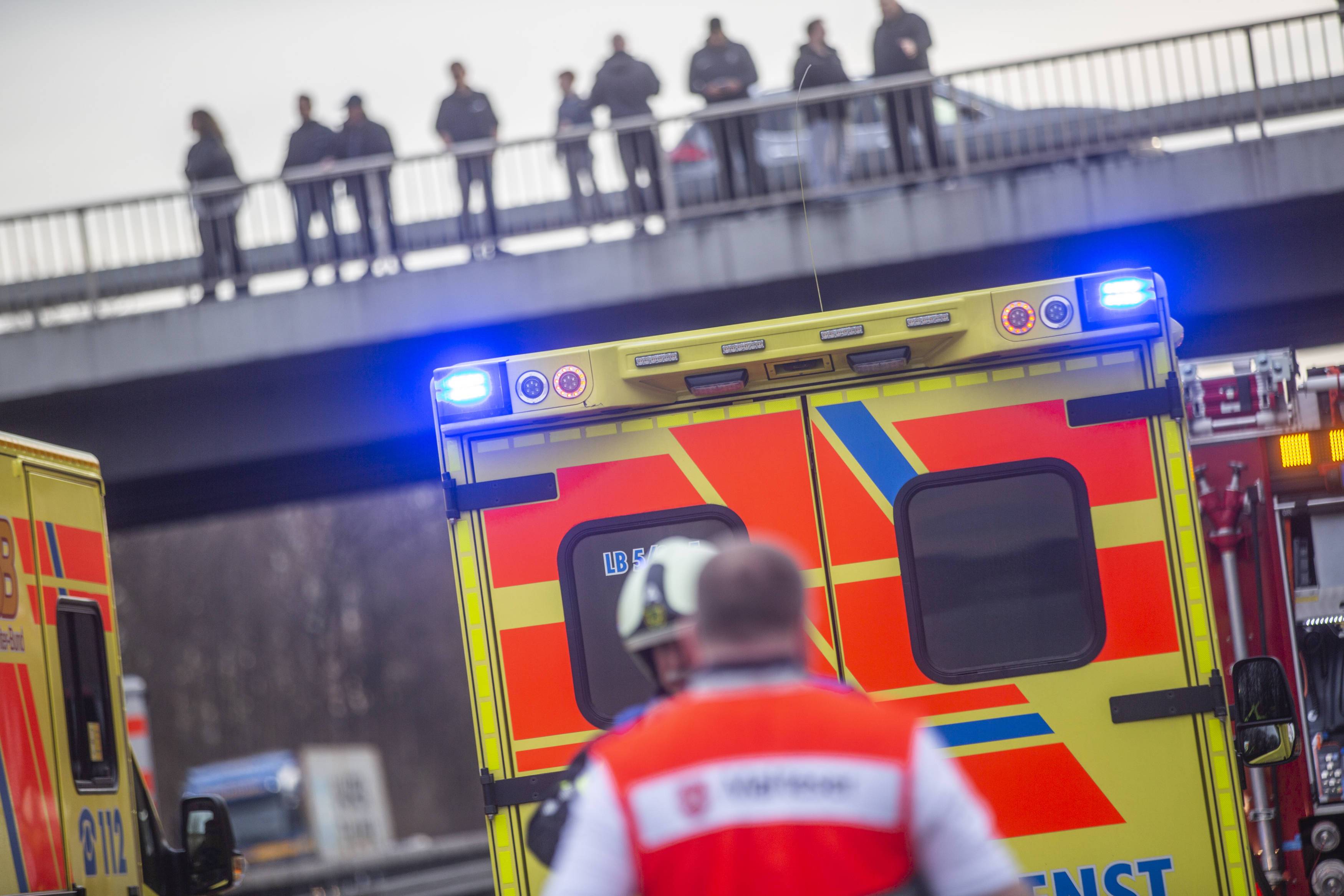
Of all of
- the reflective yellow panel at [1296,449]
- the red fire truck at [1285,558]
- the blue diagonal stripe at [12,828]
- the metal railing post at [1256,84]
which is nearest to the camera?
the blue diagonal stripe at [12,828]

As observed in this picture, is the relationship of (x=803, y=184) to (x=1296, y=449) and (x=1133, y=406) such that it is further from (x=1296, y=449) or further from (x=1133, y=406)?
(x=1133, y=406)

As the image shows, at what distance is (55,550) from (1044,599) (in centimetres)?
313

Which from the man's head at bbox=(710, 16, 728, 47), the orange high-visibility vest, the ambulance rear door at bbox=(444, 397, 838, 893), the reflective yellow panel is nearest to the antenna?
the ambulance rear door at bbox=(444, 397, 838, 893)

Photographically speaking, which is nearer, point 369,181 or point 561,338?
point 369,181

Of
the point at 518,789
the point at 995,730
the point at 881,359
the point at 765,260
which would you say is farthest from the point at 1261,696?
the point at 765,260

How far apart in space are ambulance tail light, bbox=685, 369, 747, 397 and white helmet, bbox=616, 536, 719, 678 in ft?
5.44

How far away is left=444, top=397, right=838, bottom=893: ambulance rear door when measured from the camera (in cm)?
505

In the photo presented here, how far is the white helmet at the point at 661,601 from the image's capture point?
341 centimetres

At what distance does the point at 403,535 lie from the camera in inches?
2094

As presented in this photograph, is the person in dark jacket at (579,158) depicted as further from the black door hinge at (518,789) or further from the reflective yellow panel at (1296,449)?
the black door hinge at (518,789)

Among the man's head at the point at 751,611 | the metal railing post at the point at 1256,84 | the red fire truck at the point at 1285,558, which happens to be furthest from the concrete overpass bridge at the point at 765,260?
the man's head at the point at 751,611

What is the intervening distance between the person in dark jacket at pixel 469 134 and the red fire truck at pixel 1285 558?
29.4ft

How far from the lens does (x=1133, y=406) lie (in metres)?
5.04

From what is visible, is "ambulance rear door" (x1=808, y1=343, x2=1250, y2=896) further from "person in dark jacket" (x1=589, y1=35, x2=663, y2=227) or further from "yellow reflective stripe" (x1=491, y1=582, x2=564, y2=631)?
"person in dark jacket" (x1=589, y1=35, x2=663, y2=227)
